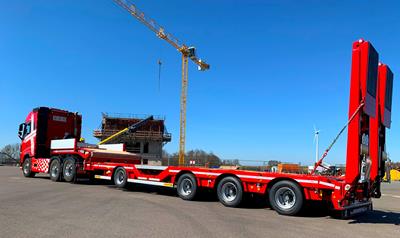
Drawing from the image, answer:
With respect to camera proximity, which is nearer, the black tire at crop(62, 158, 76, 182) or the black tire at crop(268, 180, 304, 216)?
the black tire at crop(268, 180, 304, 216)

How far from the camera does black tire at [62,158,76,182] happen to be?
63.7 ft

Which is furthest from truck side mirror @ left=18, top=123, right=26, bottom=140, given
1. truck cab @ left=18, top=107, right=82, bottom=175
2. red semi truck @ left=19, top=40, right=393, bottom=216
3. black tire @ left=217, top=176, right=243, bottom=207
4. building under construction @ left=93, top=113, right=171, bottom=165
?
building under construction @ left=93, top=113, right=171, bottom=165

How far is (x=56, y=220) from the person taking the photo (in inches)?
365

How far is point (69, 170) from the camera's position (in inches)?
778

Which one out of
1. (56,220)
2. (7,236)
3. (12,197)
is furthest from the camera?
(12,197)

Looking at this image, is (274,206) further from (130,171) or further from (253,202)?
(130,171)

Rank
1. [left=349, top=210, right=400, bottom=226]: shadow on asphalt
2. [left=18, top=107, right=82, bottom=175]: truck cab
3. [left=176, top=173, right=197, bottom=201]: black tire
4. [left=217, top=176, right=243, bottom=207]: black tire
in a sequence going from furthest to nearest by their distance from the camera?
Result: [left=18, top=107, right=82, bottom=175]: truck cab → [left=176, top=173, right=197, bottom=201]: black tire → [left=217, top=176, right=243, bottom=207]: black tire → [left=349, top=210, right=400, bottom=226]: shadow on asphalt

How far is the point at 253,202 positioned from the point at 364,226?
4263mm

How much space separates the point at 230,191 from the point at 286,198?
1999 mm

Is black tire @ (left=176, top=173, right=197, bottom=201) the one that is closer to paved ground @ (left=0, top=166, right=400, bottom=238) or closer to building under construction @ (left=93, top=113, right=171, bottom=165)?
paved ground @ (left=0, top=166, right=400, bottom=238)

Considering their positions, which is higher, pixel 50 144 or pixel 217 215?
pixel 50 144

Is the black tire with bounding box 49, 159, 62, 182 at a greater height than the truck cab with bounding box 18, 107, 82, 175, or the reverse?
the truck cab with bounding box 18, 107, 82, 175

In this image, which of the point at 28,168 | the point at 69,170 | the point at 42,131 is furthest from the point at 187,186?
the point at 28,168

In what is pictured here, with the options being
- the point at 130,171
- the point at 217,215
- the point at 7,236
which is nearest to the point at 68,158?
the point at 130,171
